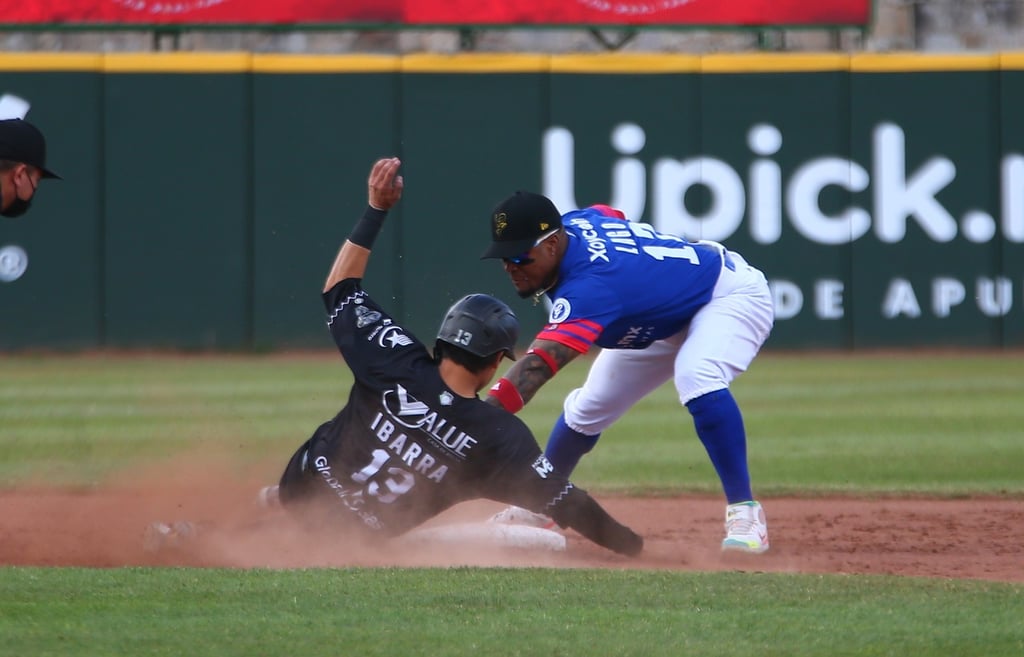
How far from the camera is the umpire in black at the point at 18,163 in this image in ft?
15.0

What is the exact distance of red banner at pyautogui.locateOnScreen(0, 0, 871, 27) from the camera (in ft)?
46.7

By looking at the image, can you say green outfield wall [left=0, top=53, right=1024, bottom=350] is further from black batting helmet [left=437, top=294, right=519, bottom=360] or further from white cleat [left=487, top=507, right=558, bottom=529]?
black batting helmet [left=437, top=294, right=519, bottom=360]

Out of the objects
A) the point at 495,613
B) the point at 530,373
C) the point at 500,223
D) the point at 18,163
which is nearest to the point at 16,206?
the point at 18,163

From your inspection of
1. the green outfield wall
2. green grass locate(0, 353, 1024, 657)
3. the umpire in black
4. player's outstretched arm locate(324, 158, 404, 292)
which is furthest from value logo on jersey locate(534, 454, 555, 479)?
the green outfield wall

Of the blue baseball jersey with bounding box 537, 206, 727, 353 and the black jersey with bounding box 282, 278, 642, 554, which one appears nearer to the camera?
the black jersey with bounding box 282, 278, 642, 554

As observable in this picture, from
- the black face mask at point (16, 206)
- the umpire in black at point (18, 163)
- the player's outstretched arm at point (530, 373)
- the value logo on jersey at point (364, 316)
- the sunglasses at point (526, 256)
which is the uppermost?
the umpire in black at point (18, 163)

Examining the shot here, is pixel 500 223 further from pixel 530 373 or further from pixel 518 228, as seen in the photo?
pixel 530 373

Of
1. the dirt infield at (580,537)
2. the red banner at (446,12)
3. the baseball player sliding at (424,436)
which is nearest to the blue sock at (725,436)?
the dirt infield at (580,537)

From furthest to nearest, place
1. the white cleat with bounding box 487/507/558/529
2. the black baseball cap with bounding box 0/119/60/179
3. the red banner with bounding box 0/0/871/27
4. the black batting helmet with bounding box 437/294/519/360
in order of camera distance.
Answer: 1. the red banner with bounding box 0/0/871/27
2. the white cleat with bounding box 487/507/558/529
3. the black batting helmet with bounding box 437/294/519/360
4. the black baseball cap with bounding box 0/119/60/179

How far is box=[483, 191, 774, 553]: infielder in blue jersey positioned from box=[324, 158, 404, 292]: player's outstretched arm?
0.41 m

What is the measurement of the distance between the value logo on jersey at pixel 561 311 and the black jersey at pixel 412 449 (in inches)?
15.0

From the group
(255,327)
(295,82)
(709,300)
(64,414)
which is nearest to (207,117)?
A: (295,82)

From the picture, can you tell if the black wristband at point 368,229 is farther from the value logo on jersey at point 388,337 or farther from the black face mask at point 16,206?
the black face mask at point 16,206

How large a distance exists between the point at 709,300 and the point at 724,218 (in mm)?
8328
